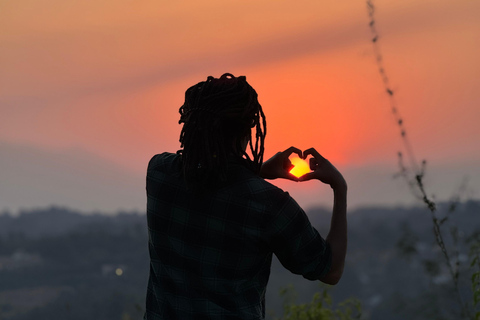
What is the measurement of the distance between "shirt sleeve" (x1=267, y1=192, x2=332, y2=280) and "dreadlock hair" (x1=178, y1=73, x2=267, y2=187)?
23cm

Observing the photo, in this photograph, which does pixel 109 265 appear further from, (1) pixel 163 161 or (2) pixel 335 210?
(2) pixel 335 210

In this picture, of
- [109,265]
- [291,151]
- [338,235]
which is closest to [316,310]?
[291,151]

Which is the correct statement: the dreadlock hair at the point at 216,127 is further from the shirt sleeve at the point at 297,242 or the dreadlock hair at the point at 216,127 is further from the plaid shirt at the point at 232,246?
the shirt sleeve at the point at 297,242

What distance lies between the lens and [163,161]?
8.29ft

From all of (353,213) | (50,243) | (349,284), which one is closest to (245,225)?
(349,284)

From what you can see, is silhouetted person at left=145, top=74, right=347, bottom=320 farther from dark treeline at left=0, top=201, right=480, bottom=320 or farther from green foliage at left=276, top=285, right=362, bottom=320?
dark treeline at left=0, top=201, right=480, bottom=320

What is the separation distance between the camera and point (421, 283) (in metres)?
86.8

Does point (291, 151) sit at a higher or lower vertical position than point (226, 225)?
higher

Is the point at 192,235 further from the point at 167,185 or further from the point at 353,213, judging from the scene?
the point at 353,213

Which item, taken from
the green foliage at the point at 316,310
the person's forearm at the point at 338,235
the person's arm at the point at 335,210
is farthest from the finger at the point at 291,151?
the green foliage at the point at 316,310

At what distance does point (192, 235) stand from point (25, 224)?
118 metres

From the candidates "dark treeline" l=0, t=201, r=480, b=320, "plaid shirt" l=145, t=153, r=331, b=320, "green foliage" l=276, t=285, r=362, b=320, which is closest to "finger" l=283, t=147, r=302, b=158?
"plaid shirt" l=145, t=153, r=331, b=320

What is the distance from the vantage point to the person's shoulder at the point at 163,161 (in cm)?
249

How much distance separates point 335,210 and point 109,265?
296ft
